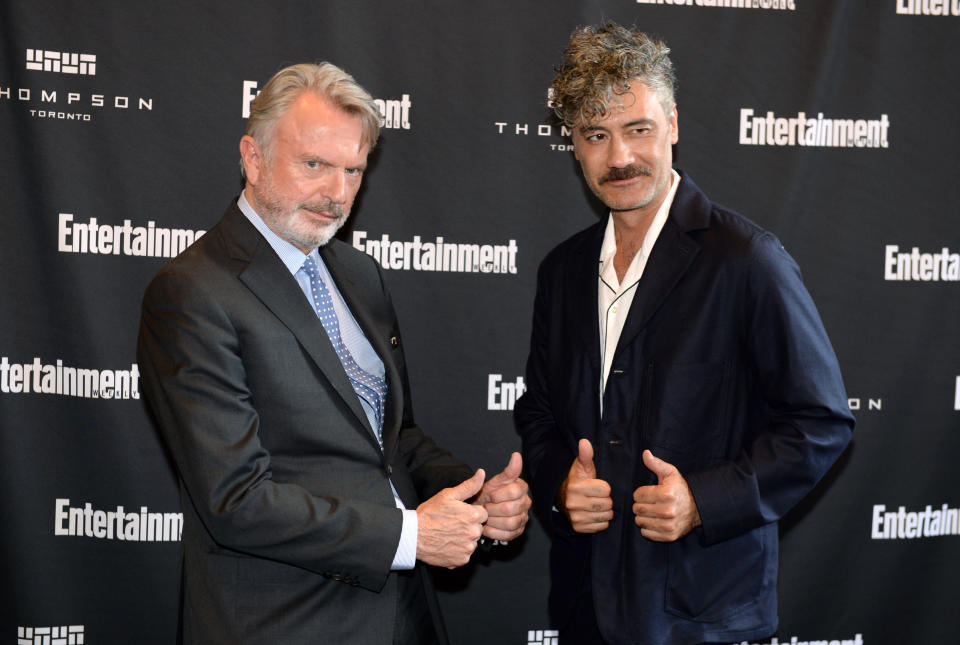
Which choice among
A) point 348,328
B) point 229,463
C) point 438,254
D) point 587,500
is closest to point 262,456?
point 229,463

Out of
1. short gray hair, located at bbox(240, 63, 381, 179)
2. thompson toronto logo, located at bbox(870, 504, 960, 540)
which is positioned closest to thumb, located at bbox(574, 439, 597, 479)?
short gray hair, located at bbox(240, 63, 381, 179)

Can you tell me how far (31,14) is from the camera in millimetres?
2908

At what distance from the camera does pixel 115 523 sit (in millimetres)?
Answer: 3023

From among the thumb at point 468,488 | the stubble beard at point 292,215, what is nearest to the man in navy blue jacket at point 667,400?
the thumb at point 468,488

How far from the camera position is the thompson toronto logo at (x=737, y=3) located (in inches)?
125

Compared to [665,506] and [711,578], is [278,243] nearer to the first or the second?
[665,506]

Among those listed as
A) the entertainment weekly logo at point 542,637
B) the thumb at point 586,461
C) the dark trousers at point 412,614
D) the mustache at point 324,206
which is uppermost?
the mustache at point 324,206

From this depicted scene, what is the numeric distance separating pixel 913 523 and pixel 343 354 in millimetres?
2540

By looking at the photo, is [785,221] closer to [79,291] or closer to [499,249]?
[499,249]

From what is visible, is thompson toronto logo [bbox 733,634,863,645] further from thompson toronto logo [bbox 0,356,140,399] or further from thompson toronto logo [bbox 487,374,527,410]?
thompson toronto logo [bbox 0,356,140,399]

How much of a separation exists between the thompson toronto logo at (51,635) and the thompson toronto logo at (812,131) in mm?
3103

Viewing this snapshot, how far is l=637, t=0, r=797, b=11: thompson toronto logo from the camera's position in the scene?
3178 millimetres

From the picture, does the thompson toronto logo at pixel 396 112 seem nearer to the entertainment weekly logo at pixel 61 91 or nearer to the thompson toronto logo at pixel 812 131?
the entertainment weekly logo at pixel 61 91

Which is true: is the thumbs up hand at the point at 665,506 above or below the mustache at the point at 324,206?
below
